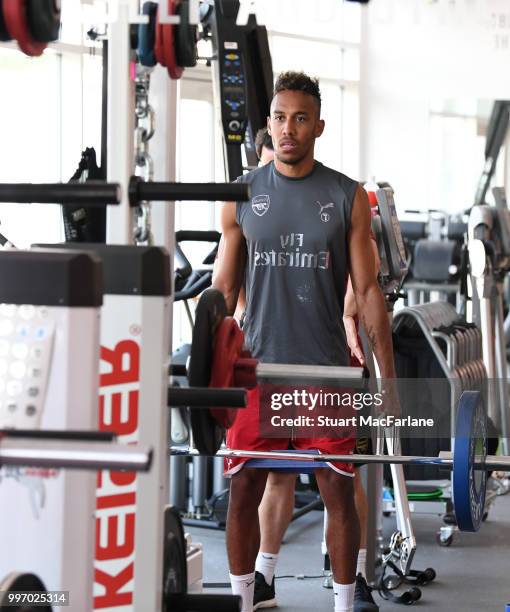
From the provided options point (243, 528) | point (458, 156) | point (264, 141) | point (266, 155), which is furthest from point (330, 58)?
point (243, 528)

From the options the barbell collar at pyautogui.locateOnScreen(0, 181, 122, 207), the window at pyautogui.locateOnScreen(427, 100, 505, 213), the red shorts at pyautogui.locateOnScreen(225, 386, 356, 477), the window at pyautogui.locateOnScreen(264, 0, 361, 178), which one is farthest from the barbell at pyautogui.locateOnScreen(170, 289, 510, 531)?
the window at pyautogui.locateOnScreen(427, 100, 505, 213)

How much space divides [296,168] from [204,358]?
1.40 m

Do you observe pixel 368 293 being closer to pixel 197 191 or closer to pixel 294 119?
pixel 294 119

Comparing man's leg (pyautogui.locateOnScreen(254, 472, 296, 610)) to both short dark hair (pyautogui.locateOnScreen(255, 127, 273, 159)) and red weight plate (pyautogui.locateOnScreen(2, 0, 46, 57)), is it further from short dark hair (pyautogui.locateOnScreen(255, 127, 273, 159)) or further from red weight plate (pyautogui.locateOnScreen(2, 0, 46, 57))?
red weight plate (pyautogui.locateOnScreen(2, 0, 46, 57))

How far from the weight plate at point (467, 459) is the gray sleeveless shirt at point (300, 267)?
66 centimetres

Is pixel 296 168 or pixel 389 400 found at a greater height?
pixel 296 168

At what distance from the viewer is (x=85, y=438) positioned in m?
1.82

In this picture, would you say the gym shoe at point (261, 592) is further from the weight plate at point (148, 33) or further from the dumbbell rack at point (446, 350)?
the weight plate at point (148, 33)

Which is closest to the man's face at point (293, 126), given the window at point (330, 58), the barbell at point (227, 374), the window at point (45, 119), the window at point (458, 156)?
the barbell at point (227, 374)

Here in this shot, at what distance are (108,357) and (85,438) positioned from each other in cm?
64

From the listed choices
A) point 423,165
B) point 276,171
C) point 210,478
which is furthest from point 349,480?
point 423,165

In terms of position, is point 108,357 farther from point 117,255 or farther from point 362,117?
point 362,117

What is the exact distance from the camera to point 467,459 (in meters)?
2.99

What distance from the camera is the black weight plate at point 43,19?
2.08m
